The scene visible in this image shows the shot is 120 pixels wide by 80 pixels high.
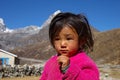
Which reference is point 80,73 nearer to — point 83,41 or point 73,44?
point 73,44

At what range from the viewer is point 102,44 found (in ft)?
403

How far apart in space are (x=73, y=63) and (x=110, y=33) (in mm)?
135747

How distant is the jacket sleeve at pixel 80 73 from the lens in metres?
2.72

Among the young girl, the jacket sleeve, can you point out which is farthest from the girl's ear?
the jacket sleeve

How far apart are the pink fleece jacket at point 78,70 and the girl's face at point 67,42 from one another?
0.31 feet

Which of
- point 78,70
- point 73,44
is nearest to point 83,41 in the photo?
point 73,44

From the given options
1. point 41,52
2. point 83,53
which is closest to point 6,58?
point 83,53

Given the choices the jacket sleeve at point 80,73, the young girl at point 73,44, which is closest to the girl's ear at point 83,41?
the young girl at point 73,44

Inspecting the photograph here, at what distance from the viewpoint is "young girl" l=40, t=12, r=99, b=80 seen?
9.44 ft

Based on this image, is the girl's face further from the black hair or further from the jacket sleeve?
the jacket sleeve

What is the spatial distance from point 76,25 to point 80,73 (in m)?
0.50

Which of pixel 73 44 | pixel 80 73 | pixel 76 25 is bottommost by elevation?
pixel 80 73

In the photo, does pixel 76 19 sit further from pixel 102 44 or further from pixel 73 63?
pixel 102 44

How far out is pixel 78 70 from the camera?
2756 mm
